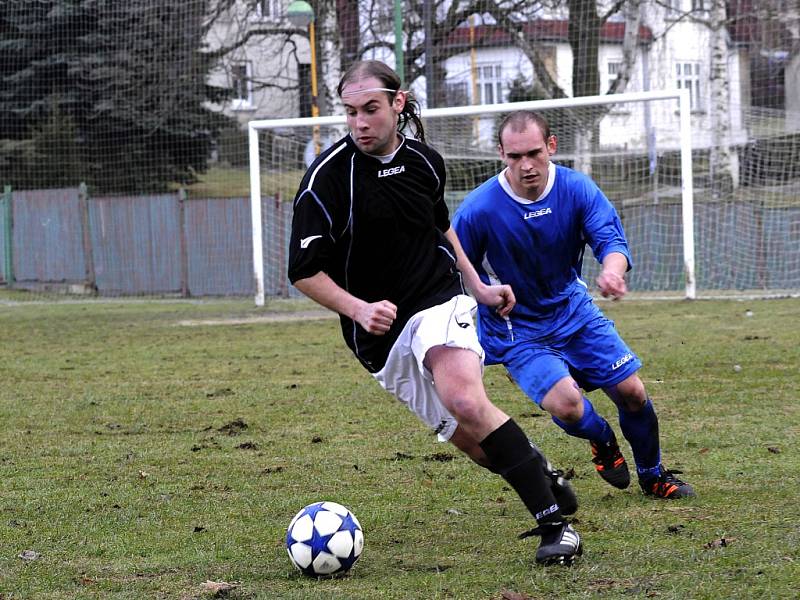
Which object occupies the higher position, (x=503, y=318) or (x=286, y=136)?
(x=286, y=136)

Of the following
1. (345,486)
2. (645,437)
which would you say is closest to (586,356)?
(645,437)

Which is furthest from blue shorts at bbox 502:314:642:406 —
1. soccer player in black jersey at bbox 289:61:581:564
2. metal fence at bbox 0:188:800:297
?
metal fence at bbox 0:188:800:297

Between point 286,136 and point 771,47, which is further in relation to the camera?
point 771,47

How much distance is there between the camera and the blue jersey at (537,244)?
5.46 metres

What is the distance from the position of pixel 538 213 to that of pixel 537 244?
15cm

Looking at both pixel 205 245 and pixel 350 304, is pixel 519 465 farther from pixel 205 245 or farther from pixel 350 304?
pixel 205 245

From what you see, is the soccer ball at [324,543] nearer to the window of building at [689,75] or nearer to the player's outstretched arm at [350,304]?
the player's outstretched arm at [350,304]

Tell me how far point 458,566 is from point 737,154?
63.5 feet

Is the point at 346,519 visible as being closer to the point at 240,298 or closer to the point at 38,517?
the point at 38,517

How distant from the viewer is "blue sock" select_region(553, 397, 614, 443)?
549 centimetres

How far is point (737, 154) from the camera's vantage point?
22.4 meters

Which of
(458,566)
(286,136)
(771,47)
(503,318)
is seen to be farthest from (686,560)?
(771,47)

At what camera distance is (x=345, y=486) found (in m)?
6.05

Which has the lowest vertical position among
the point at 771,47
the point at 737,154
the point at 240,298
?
the point at 240,298
